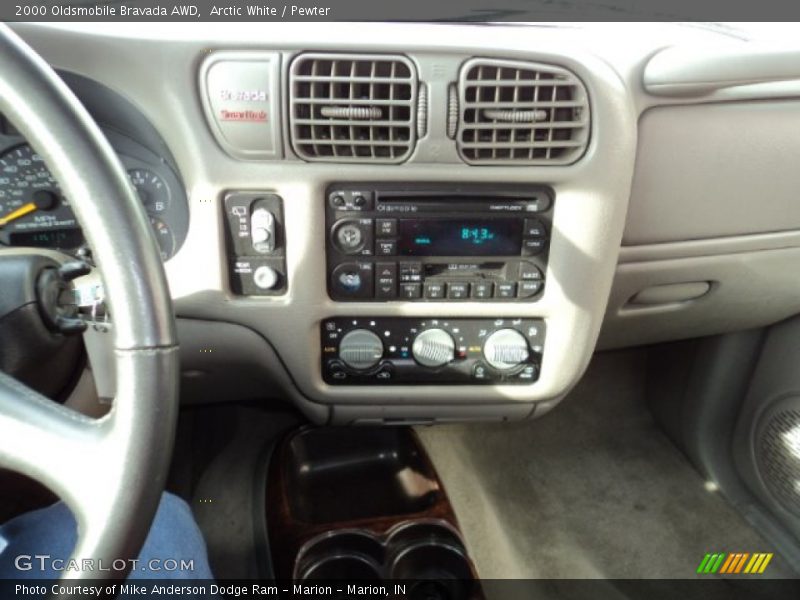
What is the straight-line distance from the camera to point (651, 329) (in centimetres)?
149

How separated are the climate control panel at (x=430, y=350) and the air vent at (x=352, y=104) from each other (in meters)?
0.30

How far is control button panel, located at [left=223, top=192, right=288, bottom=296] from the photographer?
42.4 inches

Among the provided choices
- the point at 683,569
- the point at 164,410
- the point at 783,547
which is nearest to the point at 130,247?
the point at 164,410

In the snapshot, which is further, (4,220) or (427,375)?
(427,375)

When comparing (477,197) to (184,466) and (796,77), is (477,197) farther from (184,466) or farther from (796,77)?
(184,466)

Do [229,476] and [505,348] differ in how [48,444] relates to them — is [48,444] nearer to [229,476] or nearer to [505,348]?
[505,348]

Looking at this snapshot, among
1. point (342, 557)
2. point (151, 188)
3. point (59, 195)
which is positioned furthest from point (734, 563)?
point (59, 195)

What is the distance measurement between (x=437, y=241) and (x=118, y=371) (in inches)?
23.6

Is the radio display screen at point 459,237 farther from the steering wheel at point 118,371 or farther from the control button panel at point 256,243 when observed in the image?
the steering wheel at point 118,371

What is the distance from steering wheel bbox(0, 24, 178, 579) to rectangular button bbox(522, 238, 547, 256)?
64 cm

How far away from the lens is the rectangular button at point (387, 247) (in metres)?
1.12

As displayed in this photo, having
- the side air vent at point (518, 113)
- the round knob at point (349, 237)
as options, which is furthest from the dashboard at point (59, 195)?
the side air vent at point (518, 113)

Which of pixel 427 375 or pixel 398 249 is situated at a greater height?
pixel 398 249

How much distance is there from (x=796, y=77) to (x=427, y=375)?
738 millimetres
